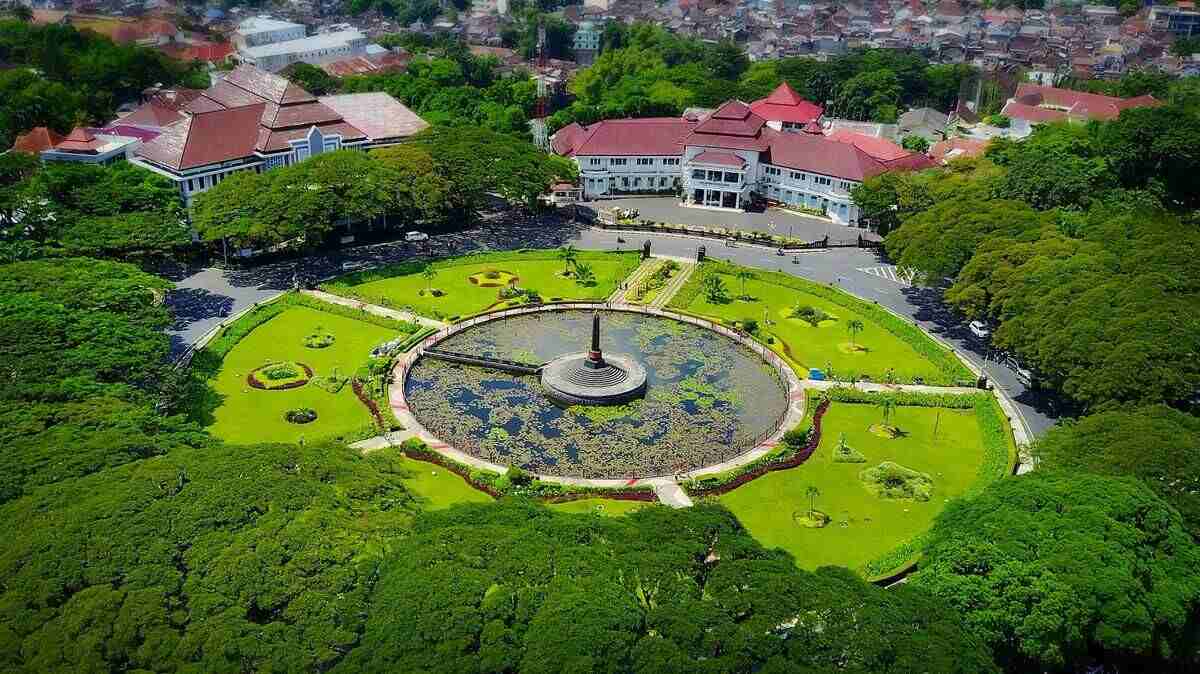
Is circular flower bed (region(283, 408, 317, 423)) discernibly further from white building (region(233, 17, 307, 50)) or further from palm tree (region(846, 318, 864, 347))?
white building (region(233, 17, 307, 50))

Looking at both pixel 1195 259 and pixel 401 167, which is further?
pixel 401 167

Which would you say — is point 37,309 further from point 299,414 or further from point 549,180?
point 549,180

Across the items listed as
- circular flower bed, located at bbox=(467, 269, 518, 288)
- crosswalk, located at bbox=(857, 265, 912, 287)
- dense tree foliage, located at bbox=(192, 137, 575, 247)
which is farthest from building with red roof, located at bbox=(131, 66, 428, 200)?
crosswalk, located at bbox=(857, 265, 912, 287)

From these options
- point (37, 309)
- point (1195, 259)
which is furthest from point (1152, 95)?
point (37, 309)

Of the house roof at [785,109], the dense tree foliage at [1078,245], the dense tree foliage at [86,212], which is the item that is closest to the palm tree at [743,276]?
the dense tree foliage at [1078,245]

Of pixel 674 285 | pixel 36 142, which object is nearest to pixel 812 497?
pixel 674 285

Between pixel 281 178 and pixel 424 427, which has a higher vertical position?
pixel 281 178
